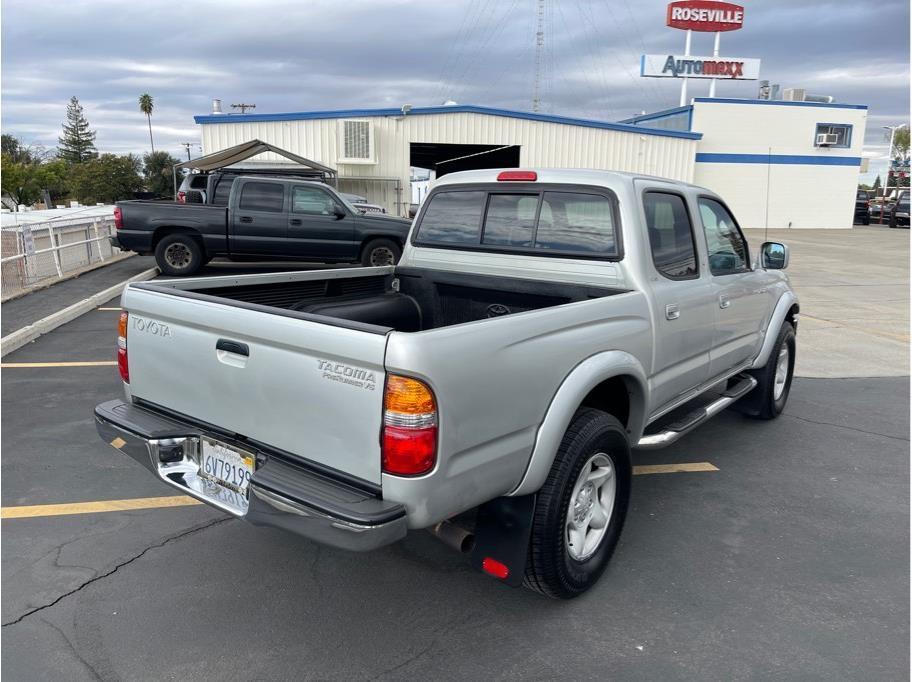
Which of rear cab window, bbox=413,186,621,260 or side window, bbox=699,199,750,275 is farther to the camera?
side window, bbox=699,199,750,275

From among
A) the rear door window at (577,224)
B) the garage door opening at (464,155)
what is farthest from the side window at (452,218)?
the garage door opening at (464,155)

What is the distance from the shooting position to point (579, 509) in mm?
3123

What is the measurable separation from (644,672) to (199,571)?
6.80ft

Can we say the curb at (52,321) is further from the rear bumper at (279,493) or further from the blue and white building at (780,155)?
the blue and white building at (780,155)

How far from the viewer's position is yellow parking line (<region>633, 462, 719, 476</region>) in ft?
15.2

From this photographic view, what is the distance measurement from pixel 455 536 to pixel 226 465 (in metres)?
1.00

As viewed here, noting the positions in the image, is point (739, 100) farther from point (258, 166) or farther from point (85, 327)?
point (85, 327)

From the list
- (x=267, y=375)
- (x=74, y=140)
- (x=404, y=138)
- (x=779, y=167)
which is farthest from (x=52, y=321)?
(x=74, y=140)

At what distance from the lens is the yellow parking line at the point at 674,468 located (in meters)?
4.62

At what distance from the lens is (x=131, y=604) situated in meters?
3.03

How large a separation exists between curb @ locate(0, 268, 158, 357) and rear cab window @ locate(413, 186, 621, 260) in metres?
5.28

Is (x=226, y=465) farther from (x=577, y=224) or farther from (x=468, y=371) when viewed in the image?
(x=577, y=224)

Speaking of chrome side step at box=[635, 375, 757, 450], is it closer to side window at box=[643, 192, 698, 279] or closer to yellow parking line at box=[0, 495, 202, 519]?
side window at box=[643, 192, 698, 279]

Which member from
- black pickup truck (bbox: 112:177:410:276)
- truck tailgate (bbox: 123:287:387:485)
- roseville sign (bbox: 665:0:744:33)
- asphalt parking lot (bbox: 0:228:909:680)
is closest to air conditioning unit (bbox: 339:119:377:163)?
black pickup truck (bbox: 112:177:410:276)
